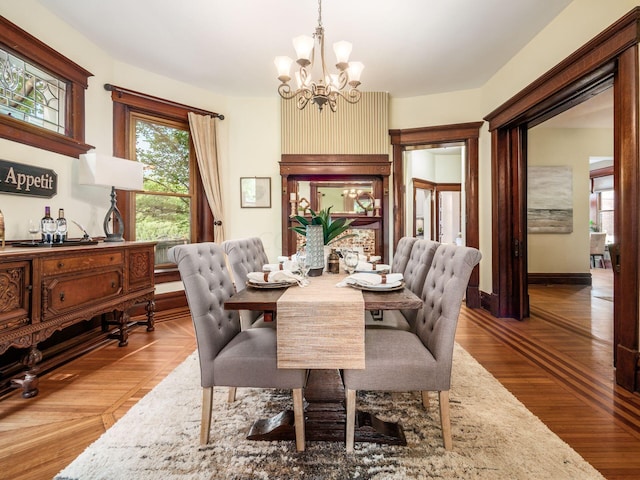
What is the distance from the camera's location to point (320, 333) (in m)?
1.40

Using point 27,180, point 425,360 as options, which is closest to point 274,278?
point 425,360

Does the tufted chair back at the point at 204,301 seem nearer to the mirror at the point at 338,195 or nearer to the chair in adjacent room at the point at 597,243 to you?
the mirror at the point at 338,195

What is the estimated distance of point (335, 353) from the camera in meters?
1.40

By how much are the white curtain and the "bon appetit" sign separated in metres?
1.71

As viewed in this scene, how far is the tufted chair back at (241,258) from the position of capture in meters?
2.15

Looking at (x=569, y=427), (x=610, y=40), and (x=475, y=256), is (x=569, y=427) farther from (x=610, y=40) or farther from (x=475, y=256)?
(x=610, y=40)

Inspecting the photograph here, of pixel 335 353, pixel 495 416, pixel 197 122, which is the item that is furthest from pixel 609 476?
pixel 197 122

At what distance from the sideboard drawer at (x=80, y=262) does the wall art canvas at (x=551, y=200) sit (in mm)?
6683

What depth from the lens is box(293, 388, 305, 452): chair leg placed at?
4.83 feet

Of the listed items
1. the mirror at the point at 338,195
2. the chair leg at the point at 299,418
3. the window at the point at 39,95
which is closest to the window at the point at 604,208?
the mirror at the point at 338,195

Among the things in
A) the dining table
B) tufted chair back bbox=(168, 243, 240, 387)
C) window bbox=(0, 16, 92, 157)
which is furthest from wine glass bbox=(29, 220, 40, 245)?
the dining table

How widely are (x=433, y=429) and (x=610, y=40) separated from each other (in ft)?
9.59

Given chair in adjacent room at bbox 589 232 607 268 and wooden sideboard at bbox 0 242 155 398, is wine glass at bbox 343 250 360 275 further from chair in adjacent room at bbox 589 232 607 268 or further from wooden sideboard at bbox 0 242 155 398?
chair in adjacent room at bbox 589 232 607 268

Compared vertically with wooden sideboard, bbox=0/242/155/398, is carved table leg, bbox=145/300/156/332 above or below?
below
